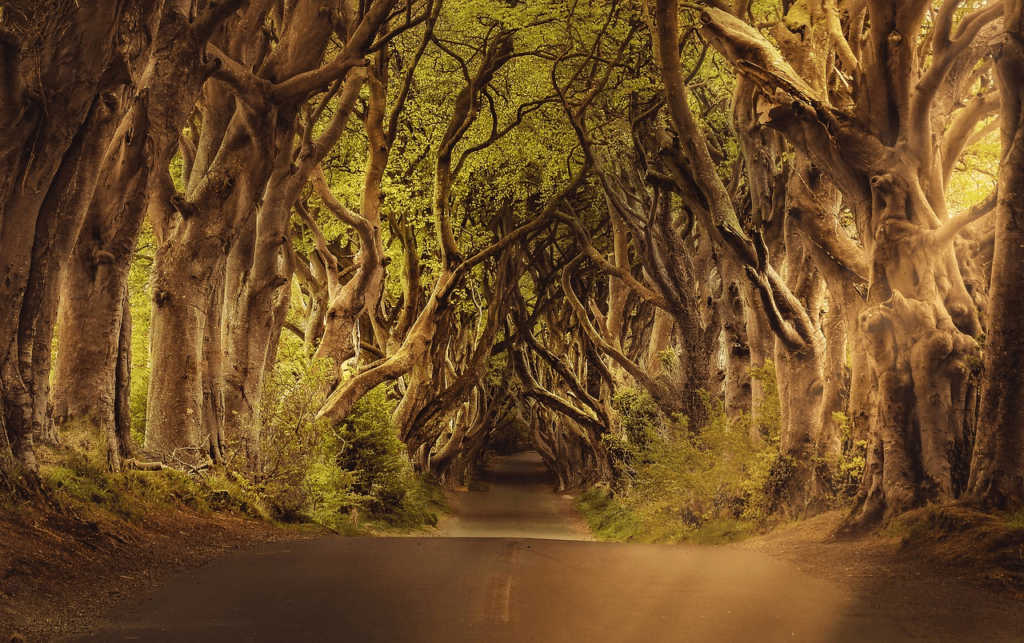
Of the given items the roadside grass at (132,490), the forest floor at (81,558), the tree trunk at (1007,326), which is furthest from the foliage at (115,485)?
the tree trunk at (1007,326)

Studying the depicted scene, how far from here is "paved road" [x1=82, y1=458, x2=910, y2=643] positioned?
5.36m

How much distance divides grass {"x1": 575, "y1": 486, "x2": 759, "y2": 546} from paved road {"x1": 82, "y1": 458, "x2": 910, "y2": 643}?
14.2 ft

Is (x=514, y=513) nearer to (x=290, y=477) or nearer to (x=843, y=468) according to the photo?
(x=290, y=477)

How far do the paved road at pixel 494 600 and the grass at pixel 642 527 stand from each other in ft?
14.2

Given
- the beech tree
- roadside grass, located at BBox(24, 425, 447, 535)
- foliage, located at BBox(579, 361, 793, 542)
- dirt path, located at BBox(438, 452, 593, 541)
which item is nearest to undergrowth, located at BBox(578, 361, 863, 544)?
foliage, located at BBox(579, 361, 793, 542)

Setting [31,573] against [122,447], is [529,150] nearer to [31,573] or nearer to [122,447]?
[122,447]

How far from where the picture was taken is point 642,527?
60.4ft

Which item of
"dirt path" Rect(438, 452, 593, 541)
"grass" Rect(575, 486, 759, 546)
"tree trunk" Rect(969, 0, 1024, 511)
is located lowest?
"dirt path" Rect(438, 452, 593, 541)

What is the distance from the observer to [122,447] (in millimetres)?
9656

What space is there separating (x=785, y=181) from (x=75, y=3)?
10.3 metres

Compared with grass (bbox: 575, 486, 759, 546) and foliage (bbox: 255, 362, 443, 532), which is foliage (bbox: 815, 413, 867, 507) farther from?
foliage (bbox: 255, 362, 443, 532)

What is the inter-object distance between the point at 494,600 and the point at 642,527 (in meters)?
12.7

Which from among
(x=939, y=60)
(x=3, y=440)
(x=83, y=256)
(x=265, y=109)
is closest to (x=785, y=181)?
(x=939, y=60)

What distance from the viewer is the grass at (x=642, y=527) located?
13.1 metres
